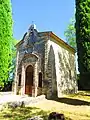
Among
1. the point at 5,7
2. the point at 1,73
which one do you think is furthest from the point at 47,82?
the point at 5,7

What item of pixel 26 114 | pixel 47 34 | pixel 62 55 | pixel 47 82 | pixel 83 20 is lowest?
pixel 26 114

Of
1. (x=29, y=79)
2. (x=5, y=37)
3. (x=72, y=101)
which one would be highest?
(x=5, y=37)

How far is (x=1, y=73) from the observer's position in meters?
15.5

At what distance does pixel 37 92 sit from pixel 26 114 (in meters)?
9.05

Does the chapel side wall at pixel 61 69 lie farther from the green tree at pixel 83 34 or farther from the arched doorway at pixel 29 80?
the arched doorway at pixel 29 80

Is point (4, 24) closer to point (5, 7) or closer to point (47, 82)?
point (5, 7)

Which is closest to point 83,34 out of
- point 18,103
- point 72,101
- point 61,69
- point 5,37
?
point 61,69

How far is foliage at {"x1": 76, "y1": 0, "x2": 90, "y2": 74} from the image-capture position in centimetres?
2653

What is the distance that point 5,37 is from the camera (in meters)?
16.0

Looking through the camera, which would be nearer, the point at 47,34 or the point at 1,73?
the point at 1,73

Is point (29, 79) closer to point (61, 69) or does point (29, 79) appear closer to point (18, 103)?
point (61, 69)

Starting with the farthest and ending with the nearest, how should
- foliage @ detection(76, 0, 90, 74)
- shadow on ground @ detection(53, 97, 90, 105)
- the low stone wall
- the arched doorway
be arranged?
foliage @ detection(76, 0, 90, 74) < the arched doorway < shadow on ground @ detection(53, 97, 90, 105) < the low stone wall

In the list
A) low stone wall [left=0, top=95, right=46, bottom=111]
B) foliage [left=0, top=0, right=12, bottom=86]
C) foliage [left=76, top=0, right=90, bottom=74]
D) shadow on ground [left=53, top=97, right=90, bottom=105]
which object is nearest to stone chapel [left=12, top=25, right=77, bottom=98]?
shadow on ground [left=53, top=97, right=90, bottom=105]

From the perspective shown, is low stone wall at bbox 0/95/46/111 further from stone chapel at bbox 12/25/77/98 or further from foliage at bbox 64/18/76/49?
foliage at bbox 64/18/76/49
